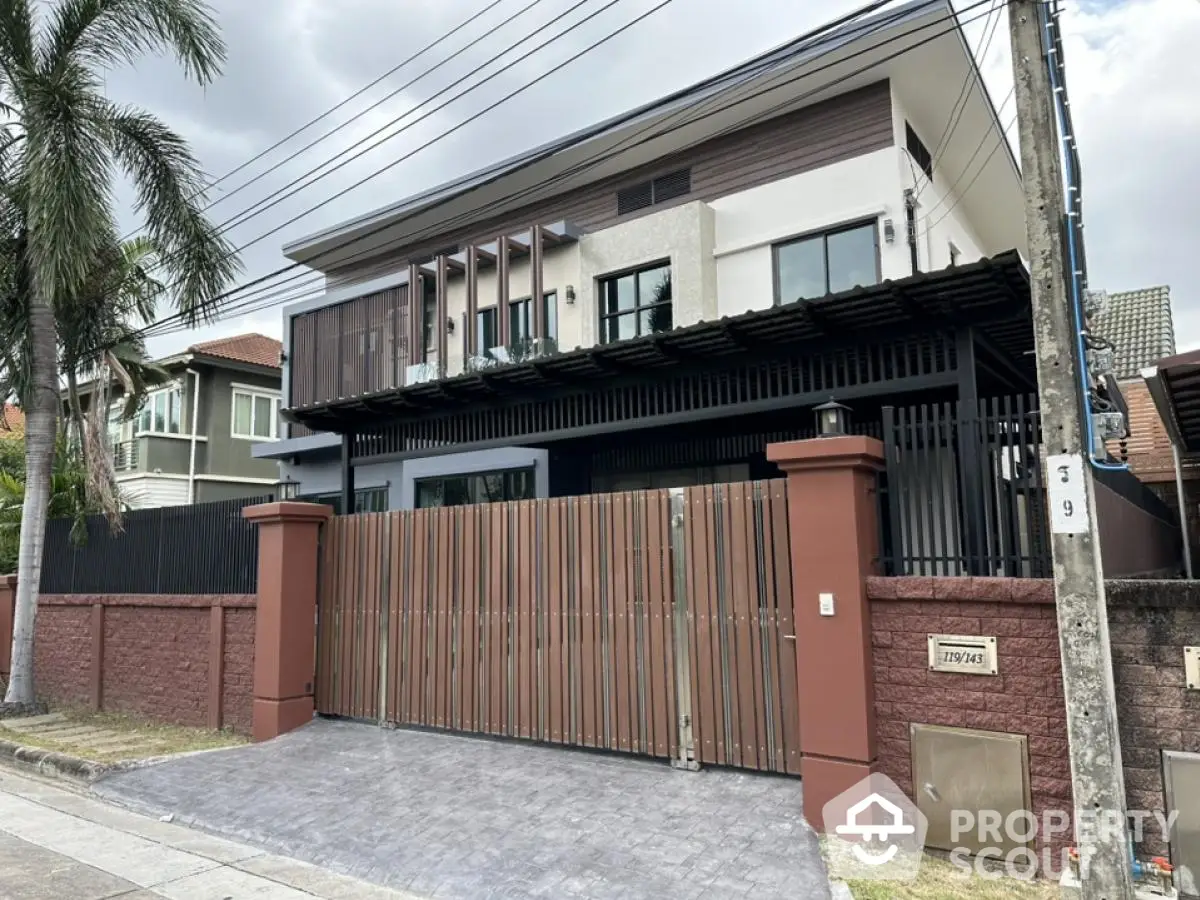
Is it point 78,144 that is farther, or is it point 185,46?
point 185,46

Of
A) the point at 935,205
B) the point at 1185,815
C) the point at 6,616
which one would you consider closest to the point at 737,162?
the point at 935,205

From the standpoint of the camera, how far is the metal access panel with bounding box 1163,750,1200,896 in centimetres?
447

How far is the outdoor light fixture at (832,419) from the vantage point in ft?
19.3

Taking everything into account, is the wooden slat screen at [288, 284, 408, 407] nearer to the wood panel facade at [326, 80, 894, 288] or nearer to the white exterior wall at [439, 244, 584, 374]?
the white exterior wall at [439, 244, 584, 374]

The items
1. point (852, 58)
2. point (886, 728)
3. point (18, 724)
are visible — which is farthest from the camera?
point (852, 58)

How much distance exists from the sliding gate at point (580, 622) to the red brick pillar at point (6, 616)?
8.03 meters

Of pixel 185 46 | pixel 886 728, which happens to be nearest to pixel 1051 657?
pixel 886 728

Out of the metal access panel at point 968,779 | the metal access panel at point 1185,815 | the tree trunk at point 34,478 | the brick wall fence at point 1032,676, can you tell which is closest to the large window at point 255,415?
the tree trunk at point 34,478

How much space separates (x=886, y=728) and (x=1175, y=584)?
1.85 meters

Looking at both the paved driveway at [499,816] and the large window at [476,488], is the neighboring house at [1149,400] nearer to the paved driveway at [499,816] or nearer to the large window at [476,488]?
the paved driveway at [499,816]

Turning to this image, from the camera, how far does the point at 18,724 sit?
10.9 metres

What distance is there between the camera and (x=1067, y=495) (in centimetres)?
437

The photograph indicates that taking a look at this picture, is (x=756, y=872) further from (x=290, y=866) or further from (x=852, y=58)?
(x=852, y=58)

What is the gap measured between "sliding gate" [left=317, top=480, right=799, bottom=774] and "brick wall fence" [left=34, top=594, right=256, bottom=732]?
1232mm
